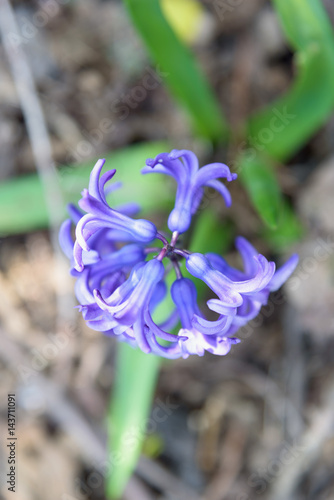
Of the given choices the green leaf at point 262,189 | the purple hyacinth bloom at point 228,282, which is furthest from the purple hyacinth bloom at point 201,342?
the green leaf at point 262,189

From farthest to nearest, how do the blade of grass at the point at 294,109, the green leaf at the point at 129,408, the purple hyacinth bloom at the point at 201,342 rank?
the green leaf at the point at 129,408 → the blade of grass at the point at 294,109 → the purple hyacinth bloom at the point at 201,342

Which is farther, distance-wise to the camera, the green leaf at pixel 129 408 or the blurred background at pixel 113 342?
the blurred background at pixel 113 342

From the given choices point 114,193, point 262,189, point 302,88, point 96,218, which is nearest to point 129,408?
point 114,193

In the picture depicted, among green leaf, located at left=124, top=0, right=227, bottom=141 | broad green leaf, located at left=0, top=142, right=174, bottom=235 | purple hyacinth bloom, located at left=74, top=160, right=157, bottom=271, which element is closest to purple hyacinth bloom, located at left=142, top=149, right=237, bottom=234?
purple hyacinth bloom, located at left=74, top=160, right=157, bottom=271

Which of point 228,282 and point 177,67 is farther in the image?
point 177,67

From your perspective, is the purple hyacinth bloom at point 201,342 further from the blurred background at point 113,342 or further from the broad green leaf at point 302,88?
the blurred background at point 113,342

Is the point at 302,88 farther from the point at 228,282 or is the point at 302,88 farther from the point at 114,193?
the point at 228,282

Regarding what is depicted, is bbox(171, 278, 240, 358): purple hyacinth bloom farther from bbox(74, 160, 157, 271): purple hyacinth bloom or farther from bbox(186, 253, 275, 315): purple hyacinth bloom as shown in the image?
bbox(74, 160, 157, 271): purple hyacinth bloom
